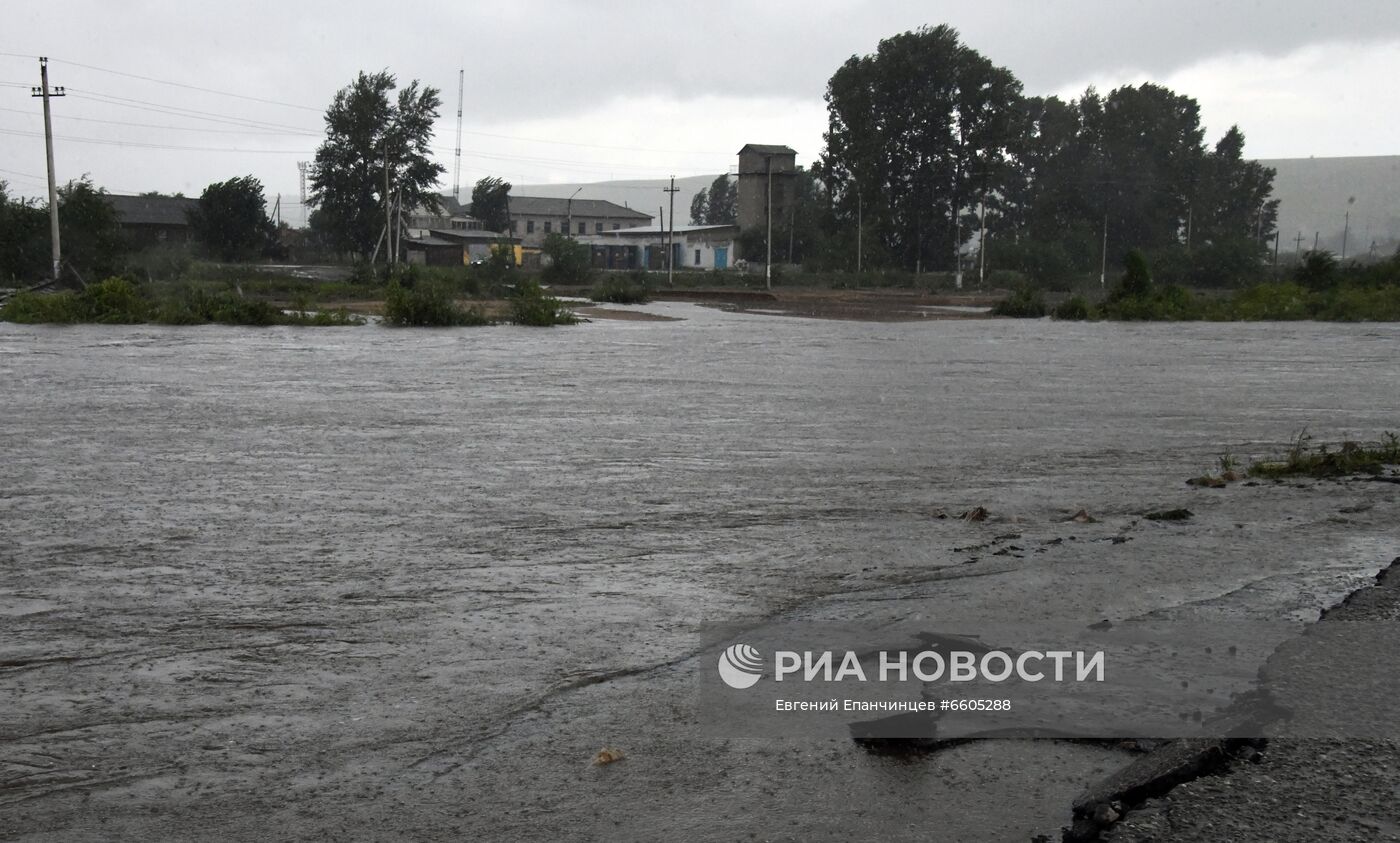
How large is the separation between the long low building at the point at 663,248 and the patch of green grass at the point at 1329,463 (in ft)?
307

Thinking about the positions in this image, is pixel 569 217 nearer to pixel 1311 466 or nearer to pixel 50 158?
pixel 50 158

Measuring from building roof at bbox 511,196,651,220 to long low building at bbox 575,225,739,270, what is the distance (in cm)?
1683

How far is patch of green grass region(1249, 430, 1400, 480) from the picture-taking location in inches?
391

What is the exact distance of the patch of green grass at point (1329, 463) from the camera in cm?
992

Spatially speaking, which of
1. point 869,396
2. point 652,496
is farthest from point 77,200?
point 652,496

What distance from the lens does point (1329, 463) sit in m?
10.1

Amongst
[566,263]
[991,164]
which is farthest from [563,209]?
[566,263]

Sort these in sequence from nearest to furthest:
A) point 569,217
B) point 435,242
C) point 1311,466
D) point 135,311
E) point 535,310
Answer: point 1311,466, point 135,311, point 535,310, point 435,242, point 569,217

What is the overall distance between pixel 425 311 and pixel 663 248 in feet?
248

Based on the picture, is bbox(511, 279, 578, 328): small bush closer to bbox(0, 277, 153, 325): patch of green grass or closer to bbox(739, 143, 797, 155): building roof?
bbox(0, 277, 153, 325): patch of green grass

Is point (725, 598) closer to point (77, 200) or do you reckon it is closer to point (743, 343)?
point (743, 343)

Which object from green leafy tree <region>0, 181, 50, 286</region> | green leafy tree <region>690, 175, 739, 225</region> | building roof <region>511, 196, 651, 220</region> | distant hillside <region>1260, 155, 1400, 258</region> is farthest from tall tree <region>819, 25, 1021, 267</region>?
distant hillside <region>1260, 155, 1400, 258</region>

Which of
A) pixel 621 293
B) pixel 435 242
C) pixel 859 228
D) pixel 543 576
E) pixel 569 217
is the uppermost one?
pixel 569 217

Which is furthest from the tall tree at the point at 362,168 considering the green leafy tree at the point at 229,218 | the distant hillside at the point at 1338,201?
the distant hillside at the point at 1338,201
